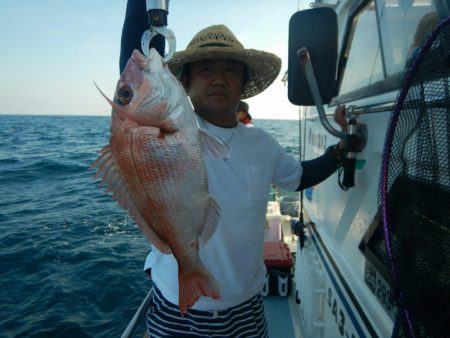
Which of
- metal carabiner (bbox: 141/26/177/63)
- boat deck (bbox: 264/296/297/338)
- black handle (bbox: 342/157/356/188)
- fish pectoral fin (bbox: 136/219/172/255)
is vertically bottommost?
boat deck (bbox: 264/296/297/338)

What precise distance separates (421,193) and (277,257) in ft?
11.1

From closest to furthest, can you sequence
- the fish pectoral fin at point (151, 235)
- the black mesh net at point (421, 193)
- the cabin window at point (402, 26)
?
the black mesh net at point (421, 193)
the fish pectoral fin at point (151, 235)
the cabin window at point (402, 26)

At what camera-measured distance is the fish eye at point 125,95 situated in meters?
1.22

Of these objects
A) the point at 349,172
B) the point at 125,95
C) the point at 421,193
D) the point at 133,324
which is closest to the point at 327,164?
the point at 349,172

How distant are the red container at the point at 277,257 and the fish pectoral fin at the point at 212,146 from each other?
3.20 m

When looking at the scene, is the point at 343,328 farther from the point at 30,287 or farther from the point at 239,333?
the point at 30,287

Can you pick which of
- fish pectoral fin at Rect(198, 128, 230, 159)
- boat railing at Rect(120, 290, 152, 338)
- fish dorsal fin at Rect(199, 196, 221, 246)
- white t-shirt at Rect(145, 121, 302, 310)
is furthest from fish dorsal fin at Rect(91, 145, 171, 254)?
boat railing at Rect(120, 290, 152, 338)

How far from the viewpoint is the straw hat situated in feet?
5.78

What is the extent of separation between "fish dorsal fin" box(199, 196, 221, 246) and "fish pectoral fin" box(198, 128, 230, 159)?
19 cm

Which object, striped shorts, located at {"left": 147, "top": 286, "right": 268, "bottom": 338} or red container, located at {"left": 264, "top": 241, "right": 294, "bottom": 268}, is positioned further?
red container, located at {"left": 264, "top": 241, "right": 294, "bottom": 268}

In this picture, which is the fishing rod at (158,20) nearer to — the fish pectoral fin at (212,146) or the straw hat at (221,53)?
the fish pectoral fin at (212,146)

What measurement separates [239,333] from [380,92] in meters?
1.62

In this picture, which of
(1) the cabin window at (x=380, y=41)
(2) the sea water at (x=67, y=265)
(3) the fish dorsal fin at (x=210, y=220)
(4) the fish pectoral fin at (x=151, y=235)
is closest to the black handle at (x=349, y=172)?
(1) the cabin window at (x=380, y=41)

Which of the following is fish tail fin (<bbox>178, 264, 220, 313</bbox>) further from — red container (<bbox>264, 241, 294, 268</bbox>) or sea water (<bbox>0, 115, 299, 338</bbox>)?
sea water (<bbox>0, 115, 299, 338</bbox>)
